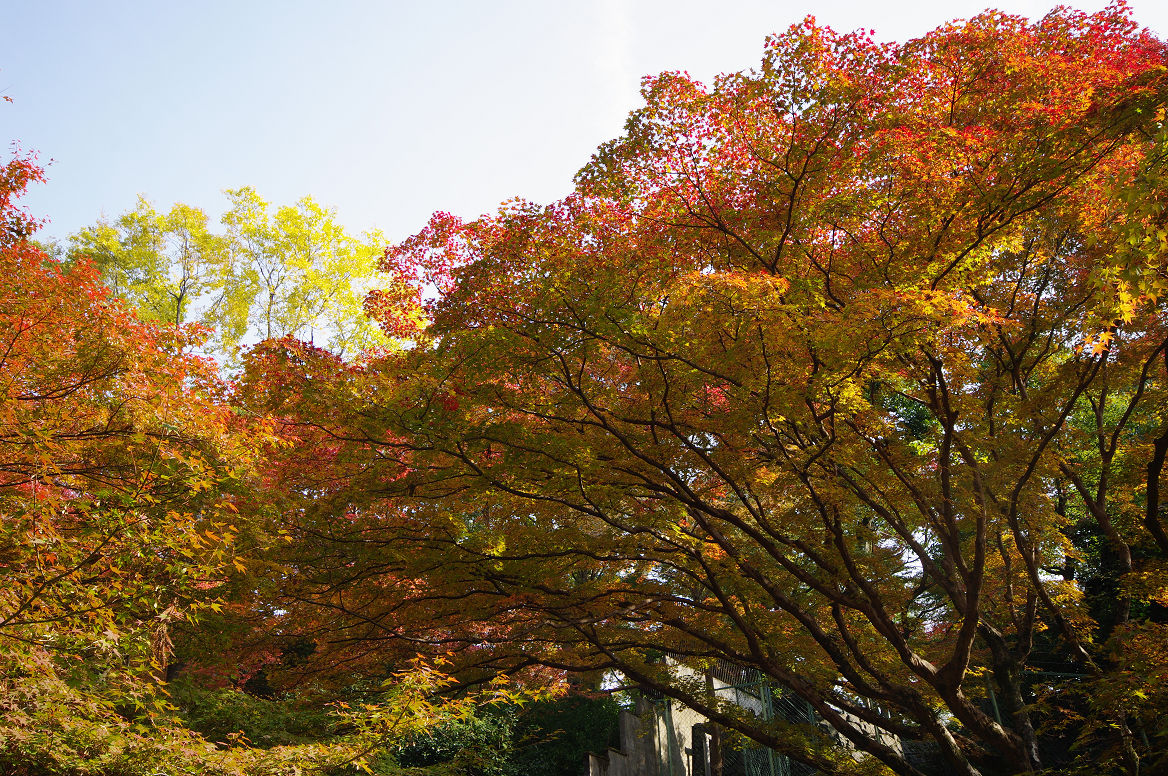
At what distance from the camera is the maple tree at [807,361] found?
5906 mm

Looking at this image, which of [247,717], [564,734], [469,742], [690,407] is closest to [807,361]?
[690,407]

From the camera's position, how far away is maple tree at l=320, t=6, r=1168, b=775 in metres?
5.91

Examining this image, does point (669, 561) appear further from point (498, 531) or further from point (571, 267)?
point (571, 267)

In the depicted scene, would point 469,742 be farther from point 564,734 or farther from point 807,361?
point 807,361

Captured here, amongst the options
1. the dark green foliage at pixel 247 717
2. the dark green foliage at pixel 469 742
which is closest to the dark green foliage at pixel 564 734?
the dark green foliage at pixel 469 742

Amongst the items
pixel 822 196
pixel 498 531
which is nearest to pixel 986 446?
pixel 822 196

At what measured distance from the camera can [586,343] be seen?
6531 millimetres

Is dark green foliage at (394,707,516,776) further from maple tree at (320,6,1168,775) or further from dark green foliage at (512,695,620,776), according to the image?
maple tree at (320,6,1168,775)

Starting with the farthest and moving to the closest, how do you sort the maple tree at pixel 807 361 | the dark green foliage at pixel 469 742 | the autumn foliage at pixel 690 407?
the dark green foliage at pixel 469 742 < the maple tree at pixel 807 361 < the autumn foliage at pixel 690 407

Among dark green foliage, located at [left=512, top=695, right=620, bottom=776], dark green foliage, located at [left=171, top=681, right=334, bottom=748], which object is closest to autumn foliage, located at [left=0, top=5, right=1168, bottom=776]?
dark green foliage, located at [left=171, top=681, right=334, bottom=748]

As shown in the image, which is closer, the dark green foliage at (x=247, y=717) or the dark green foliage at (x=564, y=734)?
the dark green foliage at (x=247, y=717)

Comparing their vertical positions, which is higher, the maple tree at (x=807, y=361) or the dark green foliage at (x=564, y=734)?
the maple tree at (x=807, y=361)

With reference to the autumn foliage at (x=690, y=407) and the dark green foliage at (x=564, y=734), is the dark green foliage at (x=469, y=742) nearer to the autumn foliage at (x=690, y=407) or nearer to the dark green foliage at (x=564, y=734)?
the dark green foliage at (x=564, y=734)

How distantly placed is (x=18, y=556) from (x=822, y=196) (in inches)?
270
